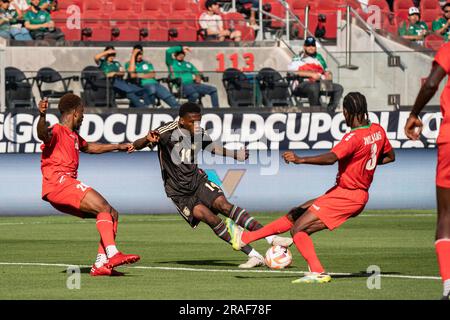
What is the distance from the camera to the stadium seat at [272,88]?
84.5 feet

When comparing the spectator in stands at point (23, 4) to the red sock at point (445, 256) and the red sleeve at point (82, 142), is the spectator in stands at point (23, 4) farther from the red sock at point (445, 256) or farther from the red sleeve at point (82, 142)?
the red sock at point (445, 256)

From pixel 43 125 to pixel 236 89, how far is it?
Result: 13.3 m

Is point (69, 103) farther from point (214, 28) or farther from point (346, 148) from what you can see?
point (214, 28)

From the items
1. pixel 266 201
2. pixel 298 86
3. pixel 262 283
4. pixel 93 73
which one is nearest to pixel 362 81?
pixel 298 86

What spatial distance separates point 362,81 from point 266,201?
153 inches

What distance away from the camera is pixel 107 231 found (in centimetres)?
1296

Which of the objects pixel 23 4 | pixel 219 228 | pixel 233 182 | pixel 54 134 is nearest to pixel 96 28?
pixel 23 4

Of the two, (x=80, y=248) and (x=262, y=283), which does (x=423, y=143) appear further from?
(x=262, y=283)

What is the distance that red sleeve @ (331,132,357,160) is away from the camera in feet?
39.7

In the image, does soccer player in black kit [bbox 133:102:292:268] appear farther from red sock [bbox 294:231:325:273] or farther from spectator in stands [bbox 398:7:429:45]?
spectator in stands [bbox 398:7:429:45]

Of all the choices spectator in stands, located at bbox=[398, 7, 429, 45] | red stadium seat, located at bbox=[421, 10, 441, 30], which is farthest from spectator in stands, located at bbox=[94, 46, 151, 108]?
red stadium seat, located at bbox=[421, 10, 441, 30]

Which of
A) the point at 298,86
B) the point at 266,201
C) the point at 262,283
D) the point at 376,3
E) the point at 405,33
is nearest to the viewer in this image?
the point at 262,283

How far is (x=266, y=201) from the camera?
2448 centimetres

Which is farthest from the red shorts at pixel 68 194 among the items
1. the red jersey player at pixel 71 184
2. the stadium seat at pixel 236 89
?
the stadium seat at pixel 236 89
